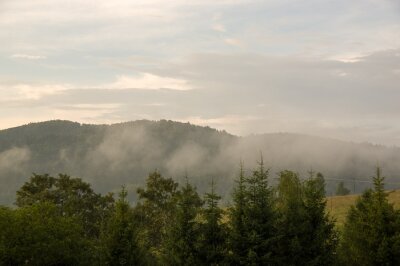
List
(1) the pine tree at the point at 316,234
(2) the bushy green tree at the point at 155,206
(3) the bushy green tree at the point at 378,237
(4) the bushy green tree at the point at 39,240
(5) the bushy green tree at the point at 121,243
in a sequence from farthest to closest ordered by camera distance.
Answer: (2) the bushy green tree at the point at 155,206 → (1) the pine tree at the point at 316,234 → (3) the bushy green tree at the point at 378,237 → (5) the bushy green tree at the point at 121,243 → (4) the bushy green tree at the point at 39,240

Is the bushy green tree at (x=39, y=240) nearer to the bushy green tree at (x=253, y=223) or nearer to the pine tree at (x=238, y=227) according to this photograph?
the pine tree at (x=238, y=227)

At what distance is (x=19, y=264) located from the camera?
3978 centimetres

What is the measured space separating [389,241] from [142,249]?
21557mm

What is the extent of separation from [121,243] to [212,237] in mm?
7797

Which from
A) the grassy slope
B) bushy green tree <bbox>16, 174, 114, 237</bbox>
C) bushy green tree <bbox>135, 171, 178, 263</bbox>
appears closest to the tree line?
bushy green tree <bbox>16, 174, 114, 237</bbox>

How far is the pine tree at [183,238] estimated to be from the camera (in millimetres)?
41906

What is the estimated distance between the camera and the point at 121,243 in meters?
42.0

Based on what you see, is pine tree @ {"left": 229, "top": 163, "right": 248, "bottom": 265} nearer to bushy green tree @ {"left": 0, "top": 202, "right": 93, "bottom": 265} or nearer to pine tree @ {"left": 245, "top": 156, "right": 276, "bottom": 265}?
pine tree @ {"left": 245, "top": 156, "right": 276, "bottom": 265}

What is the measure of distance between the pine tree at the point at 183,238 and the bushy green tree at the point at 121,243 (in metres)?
2.49

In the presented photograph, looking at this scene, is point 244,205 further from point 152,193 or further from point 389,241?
point 152,193

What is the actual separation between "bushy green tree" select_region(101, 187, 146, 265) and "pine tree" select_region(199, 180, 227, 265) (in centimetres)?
534

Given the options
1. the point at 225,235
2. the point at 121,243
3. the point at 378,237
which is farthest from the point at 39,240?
the point at 378,237

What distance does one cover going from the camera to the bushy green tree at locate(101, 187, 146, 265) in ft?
136

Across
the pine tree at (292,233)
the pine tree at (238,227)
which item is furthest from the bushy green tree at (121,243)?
the pine tree at (292,233)
